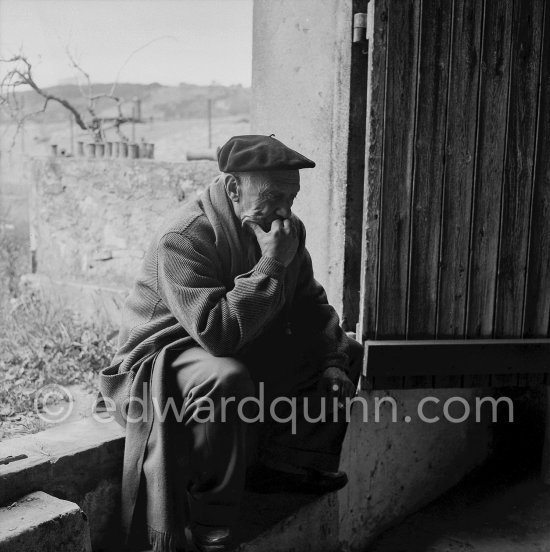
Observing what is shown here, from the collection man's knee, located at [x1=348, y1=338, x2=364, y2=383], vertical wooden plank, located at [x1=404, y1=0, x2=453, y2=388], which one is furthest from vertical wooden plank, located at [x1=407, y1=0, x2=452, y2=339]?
man's knee, located at [x1=348, y1=338, x2=364, y2=383]

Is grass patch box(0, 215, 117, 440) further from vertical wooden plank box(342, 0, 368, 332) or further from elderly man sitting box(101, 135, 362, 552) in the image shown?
vertical wooden plank box(342, 0, 368, 332)

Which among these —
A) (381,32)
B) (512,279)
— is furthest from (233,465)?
(381,32)

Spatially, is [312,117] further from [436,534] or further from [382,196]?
[436,534]

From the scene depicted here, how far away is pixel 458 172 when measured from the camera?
316 centimetres

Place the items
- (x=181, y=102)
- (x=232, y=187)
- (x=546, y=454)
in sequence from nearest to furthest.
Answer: (x=232, y=187)
(x=546, y=454)
(x=181, y=102)

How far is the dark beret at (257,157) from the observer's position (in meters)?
2.51

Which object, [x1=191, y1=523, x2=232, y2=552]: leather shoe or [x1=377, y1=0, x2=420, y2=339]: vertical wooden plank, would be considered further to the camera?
[x1=377, y1=0, x2=420, y2=339]: vertical wooden plank

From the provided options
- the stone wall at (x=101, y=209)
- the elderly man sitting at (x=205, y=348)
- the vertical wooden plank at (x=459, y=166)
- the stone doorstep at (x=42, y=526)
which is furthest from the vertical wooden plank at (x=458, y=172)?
the stone wall at (x=101, y=209)

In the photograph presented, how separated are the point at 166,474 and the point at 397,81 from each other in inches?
73.7

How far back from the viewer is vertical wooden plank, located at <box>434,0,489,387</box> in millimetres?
3047

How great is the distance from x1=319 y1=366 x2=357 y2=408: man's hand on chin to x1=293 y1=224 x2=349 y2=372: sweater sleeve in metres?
0.06

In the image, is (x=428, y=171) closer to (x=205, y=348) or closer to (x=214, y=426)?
(x=205, y=348)

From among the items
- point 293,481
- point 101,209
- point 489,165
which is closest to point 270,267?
point 293,481

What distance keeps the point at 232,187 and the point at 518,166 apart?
1395 millimetres
